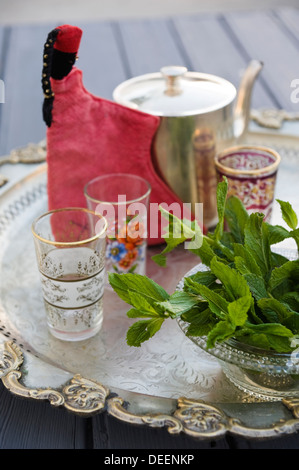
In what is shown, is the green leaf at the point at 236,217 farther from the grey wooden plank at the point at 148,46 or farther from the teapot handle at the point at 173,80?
the grey wooden plank at the point at 148,46

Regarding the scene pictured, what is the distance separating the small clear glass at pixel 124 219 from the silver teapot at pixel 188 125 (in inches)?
1.4

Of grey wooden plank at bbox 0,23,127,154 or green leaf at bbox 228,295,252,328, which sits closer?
green leaf at bbox 228,295,252,328

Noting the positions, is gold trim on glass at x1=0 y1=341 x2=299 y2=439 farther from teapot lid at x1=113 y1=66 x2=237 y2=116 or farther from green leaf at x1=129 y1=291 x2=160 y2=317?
teapot lid at x1=113 y1=66 x2=237 y2=116

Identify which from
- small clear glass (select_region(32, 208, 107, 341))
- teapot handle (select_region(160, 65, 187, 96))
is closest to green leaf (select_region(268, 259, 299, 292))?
small clear glass (select_region(32, 208, 107, 341))

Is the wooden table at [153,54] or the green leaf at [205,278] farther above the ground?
the green leaf at [205,278]

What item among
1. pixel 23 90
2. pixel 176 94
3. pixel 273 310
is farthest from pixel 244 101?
pixel 23 90

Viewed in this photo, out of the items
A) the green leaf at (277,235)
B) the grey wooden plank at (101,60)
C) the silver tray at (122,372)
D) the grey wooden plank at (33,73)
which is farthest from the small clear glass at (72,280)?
the grey wooden plank at (101,60)

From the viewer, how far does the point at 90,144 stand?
539 mm

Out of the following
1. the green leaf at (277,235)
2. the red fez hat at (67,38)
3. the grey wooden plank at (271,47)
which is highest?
the red fez hat at (67,38)

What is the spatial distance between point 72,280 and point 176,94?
0.20 meters

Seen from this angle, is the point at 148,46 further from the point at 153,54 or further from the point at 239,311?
the point at 239,311

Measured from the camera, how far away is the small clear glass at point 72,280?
1.44 feet

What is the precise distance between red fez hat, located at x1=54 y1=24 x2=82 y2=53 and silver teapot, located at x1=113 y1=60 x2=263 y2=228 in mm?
75

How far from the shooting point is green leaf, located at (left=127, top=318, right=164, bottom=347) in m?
0.37
